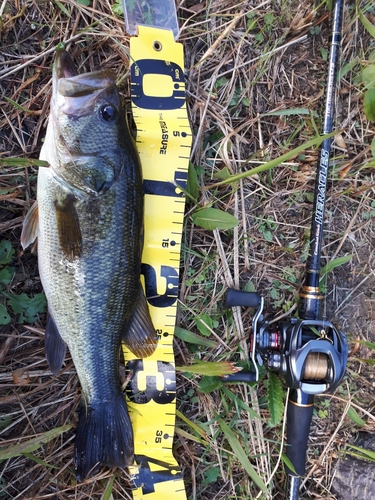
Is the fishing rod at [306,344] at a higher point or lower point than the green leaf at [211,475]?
higher

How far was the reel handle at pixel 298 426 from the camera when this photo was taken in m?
2.53

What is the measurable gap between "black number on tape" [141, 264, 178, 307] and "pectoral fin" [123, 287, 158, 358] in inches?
6.4

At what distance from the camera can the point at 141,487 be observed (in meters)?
2.46

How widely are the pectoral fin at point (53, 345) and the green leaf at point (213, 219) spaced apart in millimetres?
1111

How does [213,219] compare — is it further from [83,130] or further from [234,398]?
[234,398]

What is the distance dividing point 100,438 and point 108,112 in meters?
1.86

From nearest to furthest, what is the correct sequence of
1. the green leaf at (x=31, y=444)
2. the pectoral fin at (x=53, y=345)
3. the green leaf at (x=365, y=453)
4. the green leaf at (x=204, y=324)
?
the green leaf at (x=31, y=444), the pectoral fin at (x=53, y=345), the green leaf at (x=204, y=324), the green leaf at (x=365, y=453)

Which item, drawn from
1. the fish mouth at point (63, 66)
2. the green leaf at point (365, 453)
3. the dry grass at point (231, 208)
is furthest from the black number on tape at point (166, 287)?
the green leaf at point (365, 453)

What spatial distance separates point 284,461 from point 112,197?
209 centimetres

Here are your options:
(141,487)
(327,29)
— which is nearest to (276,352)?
(141,487)

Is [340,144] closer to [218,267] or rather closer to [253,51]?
[253,51]

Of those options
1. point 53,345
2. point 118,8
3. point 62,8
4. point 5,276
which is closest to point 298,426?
point 53,345

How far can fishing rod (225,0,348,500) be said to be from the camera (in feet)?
7.80

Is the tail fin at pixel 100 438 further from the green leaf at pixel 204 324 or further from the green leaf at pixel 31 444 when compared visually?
the green leaf at pixel 204 324
